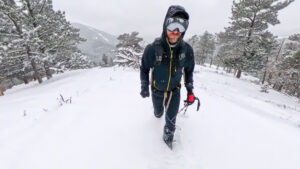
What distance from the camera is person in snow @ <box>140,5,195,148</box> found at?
6.49 feet

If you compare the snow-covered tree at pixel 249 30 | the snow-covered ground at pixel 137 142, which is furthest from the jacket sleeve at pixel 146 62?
the snow-covered tree at pixel 249 30

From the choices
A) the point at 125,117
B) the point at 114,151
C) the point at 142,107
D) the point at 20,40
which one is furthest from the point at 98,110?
the point at 20,40

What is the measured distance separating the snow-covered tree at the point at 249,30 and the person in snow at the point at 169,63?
50.8ft

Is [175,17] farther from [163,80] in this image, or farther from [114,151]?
[114,151]

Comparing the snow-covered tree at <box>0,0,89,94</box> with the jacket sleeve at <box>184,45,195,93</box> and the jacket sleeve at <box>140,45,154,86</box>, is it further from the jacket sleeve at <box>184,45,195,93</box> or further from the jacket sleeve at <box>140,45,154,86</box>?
the jacket sleeve at <box>184,45,195,93</box>

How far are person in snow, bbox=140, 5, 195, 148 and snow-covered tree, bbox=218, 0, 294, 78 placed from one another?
50.8 ft

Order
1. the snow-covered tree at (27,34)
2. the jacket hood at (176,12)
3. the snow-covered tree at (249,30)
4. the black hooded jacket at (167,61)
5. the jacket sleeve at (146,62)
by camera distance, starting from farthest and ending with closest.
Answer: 1. the snow-covered tree at (249,30)
2. the snow-covered tree at (27,34)
3. the jacket sleeve at (146,62)
4. the black hooded jacket at (167,61)
5. the jacket hood at (176,12)

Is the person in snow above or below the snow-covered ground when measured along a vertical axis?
above

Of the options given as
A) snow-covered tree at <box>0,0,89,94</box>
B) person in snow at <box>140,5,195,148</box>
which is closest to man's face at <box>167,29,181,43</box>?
person in snow at <box>140,5,195,148</box>

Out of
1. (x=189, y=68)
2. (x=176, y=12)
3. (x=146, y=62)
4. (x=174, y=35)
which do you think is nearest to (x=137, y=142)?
(x=146, y=62)

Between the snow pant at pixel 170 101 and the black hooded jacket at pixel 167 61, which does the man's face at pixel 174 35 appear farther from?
the snow pant at pixel 170 101

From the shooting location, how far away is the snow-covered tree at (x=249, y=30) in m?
13.7

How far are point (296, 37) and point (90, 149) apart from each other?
22.6 m

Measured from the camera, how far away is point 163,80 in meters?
2.33
